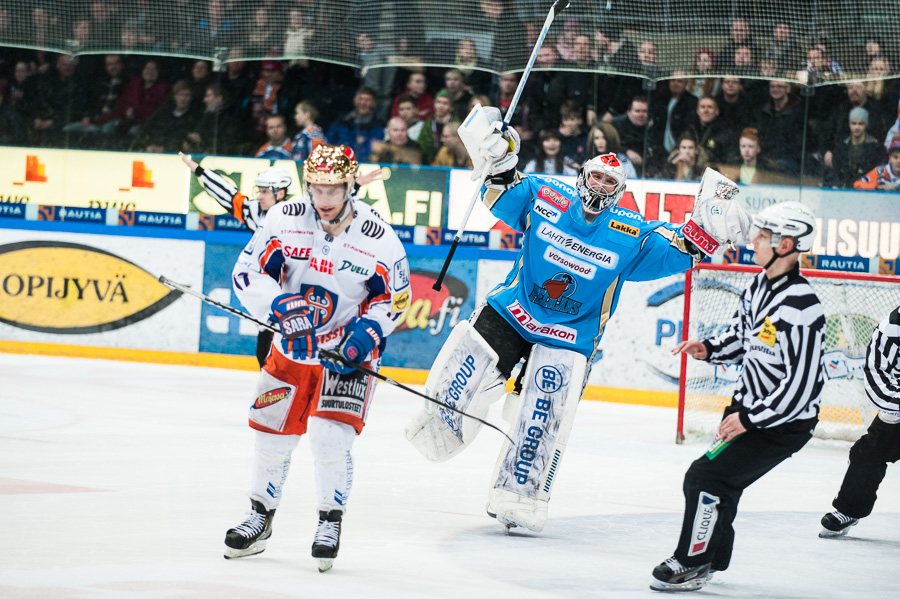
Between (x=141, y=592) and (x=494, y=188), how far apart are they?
235 cm

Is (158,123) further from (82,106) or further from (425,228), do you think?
(425,228)

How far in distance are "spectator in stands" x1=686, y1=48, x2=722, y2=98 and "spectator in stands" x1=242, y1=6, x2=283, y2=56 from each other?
3616mm

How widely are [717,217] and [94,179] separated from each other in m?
7.54

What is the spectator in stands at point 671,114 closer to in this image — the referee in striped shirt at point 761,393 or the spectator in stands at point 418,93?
the spectator in stands at point 418,93

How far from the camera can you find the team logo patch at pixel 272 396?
4.03 metres

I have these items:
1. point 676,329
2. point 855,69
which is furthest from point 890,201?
point 676,329

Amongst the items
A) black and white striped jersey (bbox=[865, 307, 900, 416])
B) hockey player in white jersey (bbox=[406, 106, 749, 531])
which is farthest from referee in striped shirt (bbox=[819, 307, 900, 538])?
hockey player in white jersey (bbox=[406, 106, 749, 531])

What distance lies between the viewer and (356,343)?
390cm

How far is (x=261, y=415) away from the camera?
4.04 m

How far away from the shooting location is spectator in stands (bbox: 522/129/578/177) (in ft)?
34.4

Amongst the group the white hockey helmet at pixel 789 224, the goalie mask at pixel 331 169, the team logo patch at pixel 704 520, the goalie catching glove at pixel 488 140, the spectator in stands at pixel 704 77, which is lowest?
the team logo patch at pixel 704 520

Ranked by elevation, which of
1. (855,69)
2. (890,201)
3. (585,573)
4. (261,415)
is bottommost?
(585,573)

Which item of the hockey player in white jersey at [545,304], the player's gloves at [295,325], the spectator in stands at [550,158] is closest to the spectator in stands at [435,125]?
the spectator in stands at [550,158]

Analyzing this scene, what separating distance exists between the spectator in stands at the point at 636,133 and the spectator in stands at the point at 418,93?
181 cm
